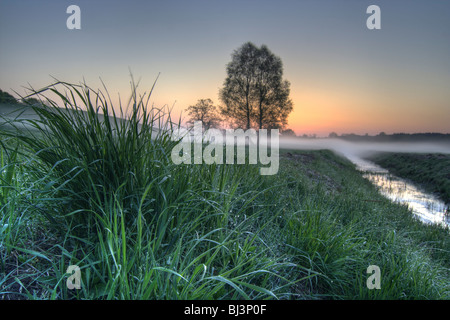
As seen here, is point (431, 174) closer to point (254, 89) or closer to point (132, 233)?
point (254, 89)

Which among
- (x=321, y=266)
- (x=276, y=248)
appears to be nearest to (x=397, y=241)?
(x=321, y=266)

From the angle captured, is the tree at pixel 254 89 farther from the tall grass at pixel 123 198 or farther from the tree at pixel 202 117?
the tall grass at pixel 123 198

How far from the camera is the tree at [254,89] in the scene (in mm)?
19625

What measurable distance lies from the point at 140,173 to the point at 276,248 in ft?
4.43

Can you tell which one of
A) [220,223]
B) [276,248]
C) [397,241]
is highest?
[220,223]

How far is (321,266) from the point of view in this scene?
7.13 ft

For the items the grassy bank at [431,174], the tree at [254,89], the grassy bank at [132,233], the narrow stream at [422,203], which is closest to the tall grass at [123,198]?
the grassy bank at [132,233]

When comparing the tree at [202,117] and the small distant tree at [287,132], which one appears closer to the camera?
the tree at [202,117]

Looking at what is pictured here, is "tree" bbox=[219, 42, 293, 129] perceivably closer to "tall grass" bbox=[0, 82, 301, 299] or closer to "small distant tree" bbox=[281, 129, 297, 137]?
"small distant tree" bbox=[281, 129, 297, 137]

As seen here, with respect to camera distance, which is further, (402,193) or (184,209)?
(402,193)

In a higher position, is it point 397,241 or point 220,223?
point 220,223

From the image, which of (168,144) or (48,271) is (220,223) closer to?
(168,144)

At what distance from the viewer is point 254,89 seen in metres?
20.2

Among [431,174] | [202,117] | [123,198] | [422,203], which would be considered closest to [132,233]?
[123,198]
